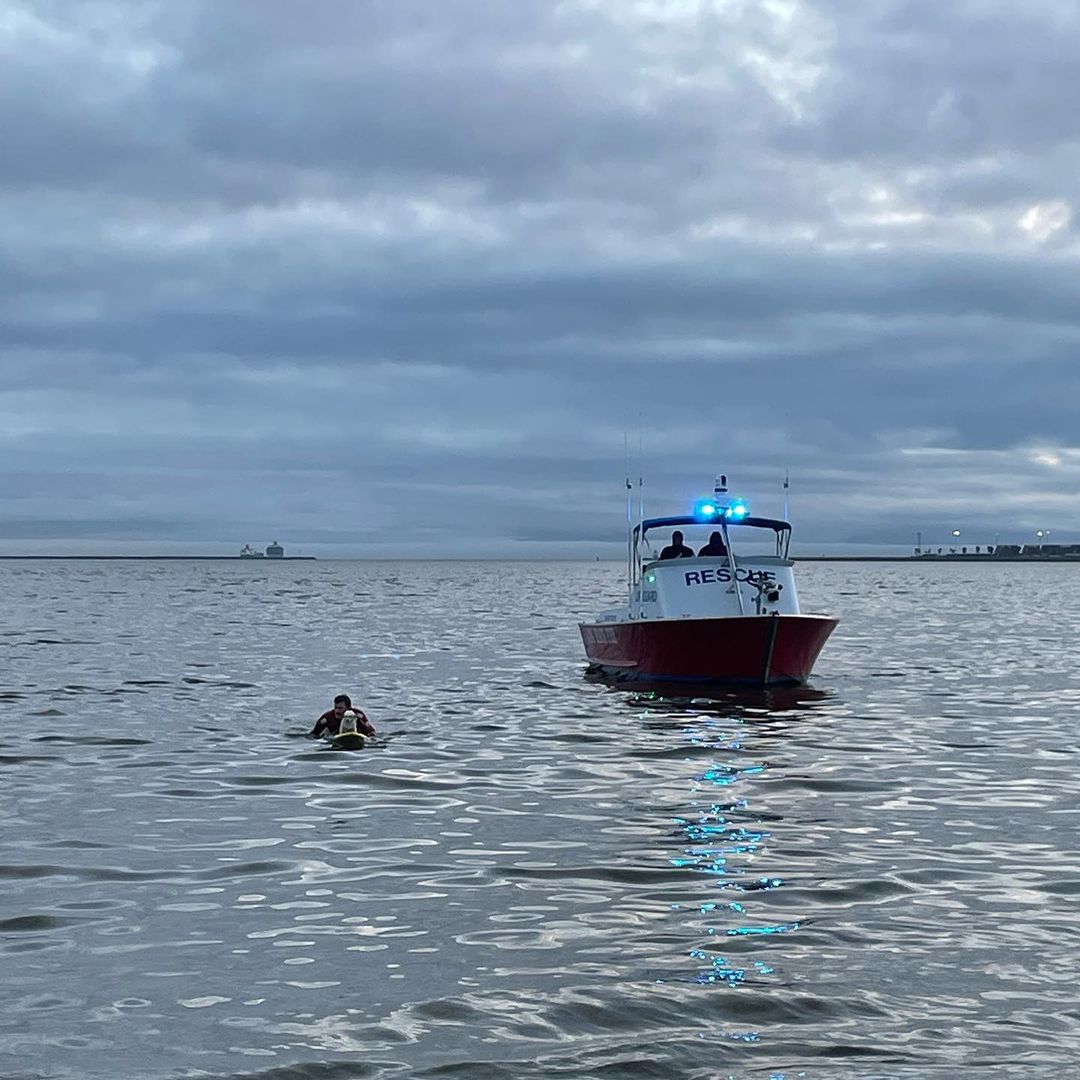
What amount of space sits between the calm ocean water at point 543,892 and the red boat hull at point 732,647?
71.3 inches

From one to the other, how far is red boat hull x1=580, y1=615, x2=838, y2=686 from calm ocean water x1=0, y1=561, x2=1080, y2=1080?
1.81 metres

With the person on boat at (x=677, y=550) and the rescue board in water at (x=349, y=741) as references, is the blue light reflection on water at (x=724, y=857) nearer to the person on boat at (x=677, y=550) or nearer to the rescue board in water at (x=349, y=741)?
the rescue board in water at (x=349, y=741)

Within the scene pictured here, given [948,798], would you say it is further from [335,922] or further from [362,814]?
[335,922]

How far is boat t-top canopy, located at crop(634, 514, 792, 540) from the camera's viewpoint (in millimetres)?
33531

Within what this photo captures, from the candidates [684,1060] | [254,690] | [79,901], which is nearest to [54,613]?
[254,690]

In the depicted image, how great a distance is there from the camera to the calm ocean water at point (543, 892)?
929cm

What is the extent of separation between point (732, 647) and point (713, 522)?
3179 mm

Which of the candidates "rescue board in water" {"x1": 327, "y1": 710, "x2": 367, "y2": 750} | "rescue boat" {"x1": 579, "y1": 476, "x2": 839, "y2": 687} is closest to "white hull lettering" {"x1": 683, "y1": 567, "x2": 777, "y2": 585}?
"rescue boat" {"x1": 579, "y1": 476, "x2": 839, "y2": 687}

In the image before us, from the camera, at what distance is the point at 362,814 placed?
57.6ft

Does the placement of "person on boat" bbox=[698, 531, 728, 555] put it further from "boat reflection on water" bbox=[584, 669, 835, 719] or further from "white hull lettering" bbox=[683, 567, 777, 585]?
"boat reflection on water" bbox=[584, 669, 835, 719]

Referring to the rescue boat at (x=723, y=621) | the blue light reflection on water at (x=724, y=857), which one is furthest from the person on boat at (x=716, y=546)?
the blue light reflection on water at (x=724, y=857)

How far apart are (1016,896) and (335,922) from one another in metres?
6.09

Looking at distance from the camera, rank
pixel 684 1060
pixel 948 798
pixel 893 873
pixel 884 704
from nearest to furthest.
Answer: pixel 684 1060
pixel 893 873
pixel 948 798
pixel 884 704

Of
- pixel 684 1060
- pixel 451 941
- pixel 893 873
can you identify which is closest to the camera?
pixel 684 1060
